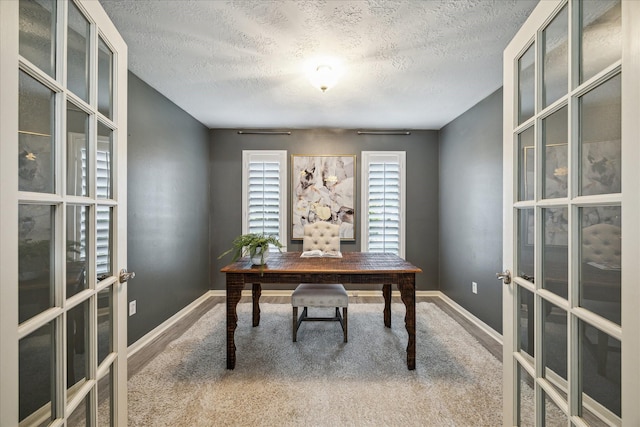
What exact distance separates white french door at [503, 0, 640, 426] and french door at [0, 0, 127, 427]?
62.0 inches

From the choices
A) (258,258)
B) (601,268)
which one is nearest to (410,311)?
(258,258)

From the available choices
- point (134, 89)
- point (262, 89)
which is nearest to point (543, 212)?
point (262, 89)

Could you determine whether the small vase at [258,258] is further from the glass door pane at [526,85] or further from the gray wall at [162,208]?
the glass door pane at [526,85]

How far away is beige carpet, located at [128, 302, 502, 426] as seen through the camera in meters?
1.73

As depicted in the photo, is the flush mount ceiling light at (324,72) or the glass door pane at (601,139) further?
the flush mount ceiling light at (324,72)

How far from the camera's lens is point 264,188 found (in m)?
4.29

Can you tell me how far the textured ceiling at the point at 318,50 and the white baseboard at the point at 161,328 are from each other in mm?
2474

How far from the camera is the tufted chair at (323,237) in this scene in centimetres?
335

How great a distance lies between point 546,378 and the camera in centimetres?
109

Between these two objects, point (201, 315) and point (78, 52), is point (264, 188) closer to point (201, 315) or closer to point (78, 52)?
point (201, 315)

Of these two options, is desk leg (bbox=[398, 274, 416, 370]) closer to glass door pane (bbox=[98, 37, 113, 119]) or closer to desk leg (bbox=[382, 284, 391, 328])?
desk leg (bbox=[382, 284, 391, 328])

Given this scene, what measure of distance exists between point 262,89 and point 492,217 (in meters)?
2.77

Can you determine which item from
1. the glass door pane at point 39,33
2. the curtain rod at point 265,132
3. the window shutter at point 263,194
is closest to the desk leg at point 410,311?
the glass door pane at point 39,33

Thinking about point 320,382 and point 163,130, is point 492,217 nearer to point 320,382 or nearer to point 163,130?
point 320,382
